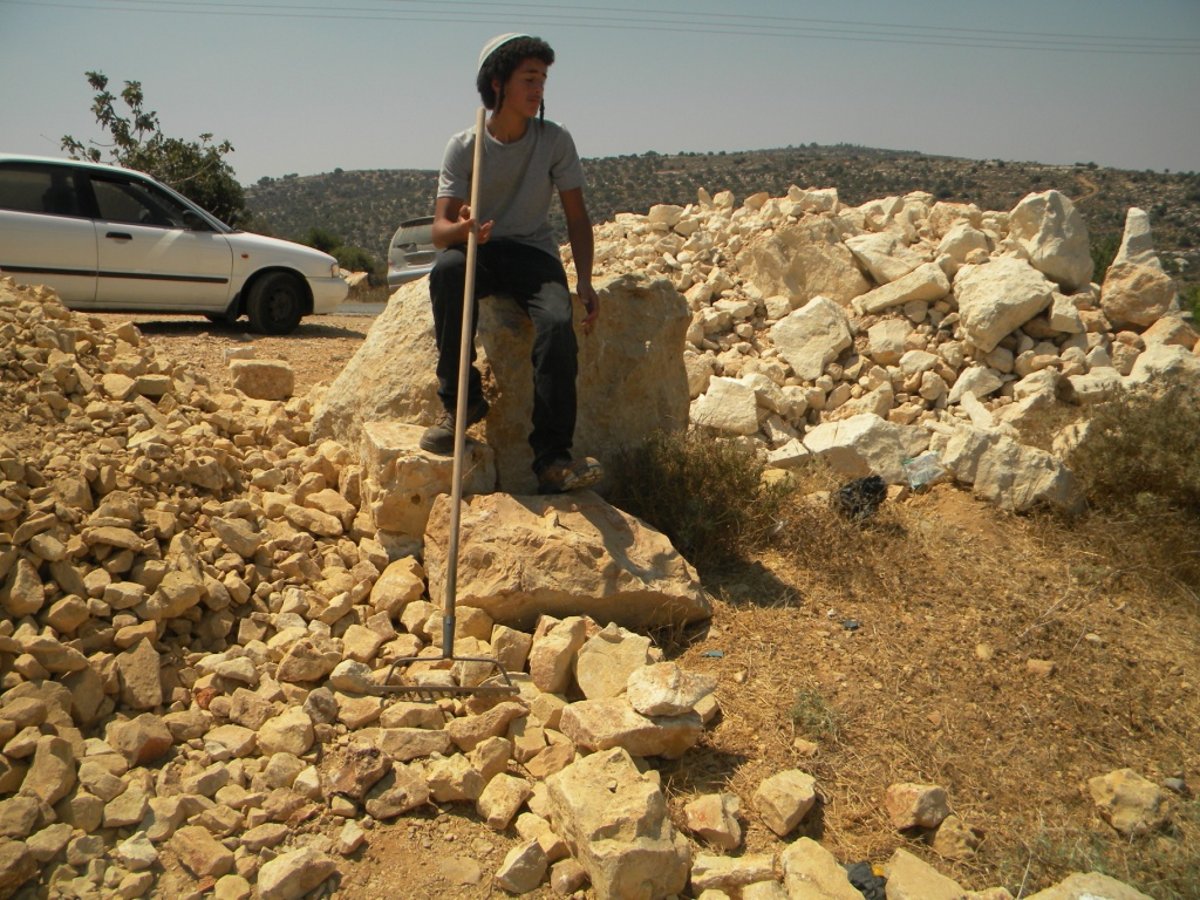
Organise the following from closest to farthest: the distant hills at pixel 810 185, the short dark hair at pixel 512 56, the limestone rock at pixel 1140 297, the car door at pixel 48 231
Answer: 1. the short dark hair at pixel 512 56
2. the car door at pixel 48 231
3. the limestone rock at pixel 1140 297
4. the distant hills at pixel 810 185

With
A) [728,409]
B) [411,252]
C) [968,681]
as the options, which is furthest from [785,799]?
[411,252]

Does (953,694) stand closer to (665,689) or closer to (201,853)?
(665,689)

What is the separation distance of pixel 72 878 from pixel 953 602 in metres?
3.50

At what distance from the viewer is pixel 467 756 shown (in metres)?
2.93

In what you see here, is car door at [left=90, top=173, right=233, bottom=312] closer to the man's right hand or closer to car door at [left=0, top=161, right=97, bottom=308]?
car door at [left=0, top=161, right=97, bottom=308]

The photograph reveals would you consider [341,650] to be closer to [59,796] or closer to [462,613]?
[462,613]

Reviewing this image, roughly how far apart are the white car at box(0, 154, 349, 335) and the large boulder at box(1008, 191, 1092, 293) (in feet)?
19.8

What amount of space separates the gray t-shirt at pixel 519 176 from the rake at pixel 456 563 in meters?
0.11

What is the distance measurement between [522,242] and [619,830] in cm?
244

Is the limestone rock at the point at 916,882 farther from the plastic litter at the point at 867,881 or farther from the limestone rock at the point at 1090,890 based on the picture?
the limestone rock at the point at 1090,890

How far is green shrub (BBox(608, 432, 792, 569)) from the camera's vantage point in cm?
432

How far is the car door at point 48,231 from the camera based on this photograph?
271 inches

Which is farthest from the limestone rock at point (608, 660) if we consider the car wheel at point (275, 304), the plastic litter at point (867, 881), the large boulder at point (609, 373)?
the car wheel at point (275, 304)

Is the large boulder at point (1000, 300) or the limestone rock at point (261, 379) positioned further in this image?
the large boulder at point (1000, 300)
